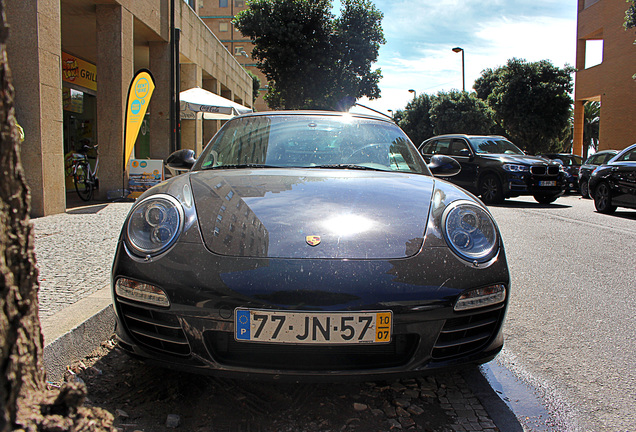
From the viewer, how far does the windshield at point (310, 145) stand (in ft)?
10.2

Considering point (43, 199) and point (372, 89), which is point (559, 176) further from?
point (372, 89)

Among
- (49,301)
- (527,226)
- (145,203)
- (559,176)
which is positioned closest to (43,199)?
(49,301)

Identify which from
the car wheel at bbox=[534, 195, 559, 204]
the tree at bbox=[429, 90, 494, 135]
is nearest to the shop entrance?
the car wheel at bbox=[534, 195, 559, 204]

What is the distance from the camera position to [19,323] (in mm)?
1031

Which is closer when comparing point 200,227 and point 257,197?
point 200,227

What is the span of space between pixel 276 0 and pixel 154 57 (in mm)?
16309

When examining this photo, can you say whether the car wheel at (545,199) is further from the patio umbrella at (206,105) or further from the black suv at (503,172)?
the patio umbrella at (206,105)

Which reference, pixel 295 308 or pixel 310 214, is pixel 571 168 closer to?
pixel 310 214

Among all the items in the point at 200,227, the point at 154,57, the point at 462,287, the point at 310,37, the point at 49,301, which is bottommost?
the point at 49,301

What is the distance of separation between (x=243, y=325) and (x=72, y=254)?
3296mm

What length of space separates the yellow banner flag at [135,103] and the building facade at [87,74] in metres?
0.71

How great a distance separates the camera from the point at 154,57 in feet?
45.3

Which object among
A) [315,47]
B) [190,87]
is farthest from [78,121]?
[315,47]

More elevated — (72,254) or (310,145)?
(310,145)
